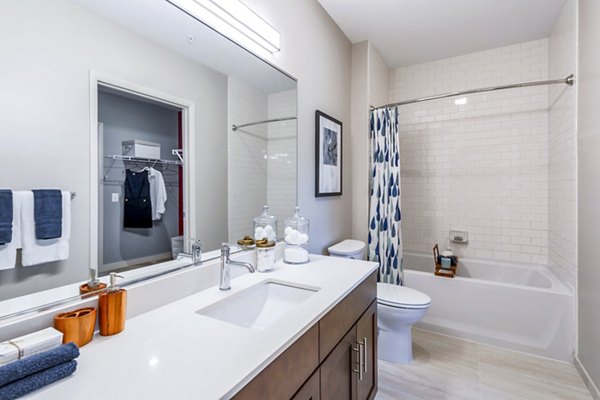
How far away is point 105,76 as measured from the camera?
0.97m

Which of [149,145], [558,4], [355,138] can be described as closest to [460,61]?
[558,4]

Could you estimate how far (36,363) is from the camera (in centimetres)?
64

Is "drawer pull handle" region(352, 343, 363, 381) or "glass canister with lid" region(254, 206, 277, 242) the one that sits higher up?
"glass canister with lid" region(254, 206, 277, 242)

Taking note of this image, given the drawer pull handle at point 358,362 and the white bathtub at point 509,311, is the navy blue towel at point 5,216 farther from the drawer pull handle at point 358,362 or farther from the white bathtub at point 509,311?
the white bathtub at point 509,311

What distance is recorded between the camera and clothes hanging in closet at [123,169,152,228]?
1050 millimetres

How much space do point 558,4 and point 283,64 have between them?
2162 millimetres

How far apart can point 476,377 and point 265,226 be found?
168 centimetres

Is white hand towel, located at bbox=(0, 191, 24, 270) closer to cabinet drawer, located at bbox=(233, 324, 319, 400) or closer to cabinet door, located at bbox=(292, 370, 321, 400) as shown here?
cabinet drawer, located at bbox=(233, 324, 319, 400)

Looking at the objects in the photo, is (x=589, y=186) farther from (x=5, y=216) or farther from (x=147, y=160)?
(x=5, y=216)

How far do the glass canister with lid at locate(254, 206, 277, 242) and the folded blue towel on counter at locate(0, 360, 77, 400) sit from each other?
1.04 m

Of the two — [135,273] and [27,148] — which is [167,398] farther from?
[27,148]

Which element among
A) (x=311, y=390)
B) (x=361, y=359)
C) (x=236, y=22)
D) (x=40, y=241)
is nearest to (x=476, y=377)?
(x=361, y=359)

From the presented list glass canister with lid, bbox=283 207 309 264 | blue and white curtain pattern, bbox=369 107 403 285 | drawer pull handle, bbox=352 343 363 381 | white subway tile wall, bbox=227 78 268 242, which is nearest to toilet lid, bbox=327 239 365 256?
blue and white curtain pattern, bbox=369 107 403 285

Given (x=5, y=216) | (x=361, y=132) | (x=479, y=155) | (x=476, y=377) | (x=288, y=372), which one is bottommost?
(x=476, y=377)
